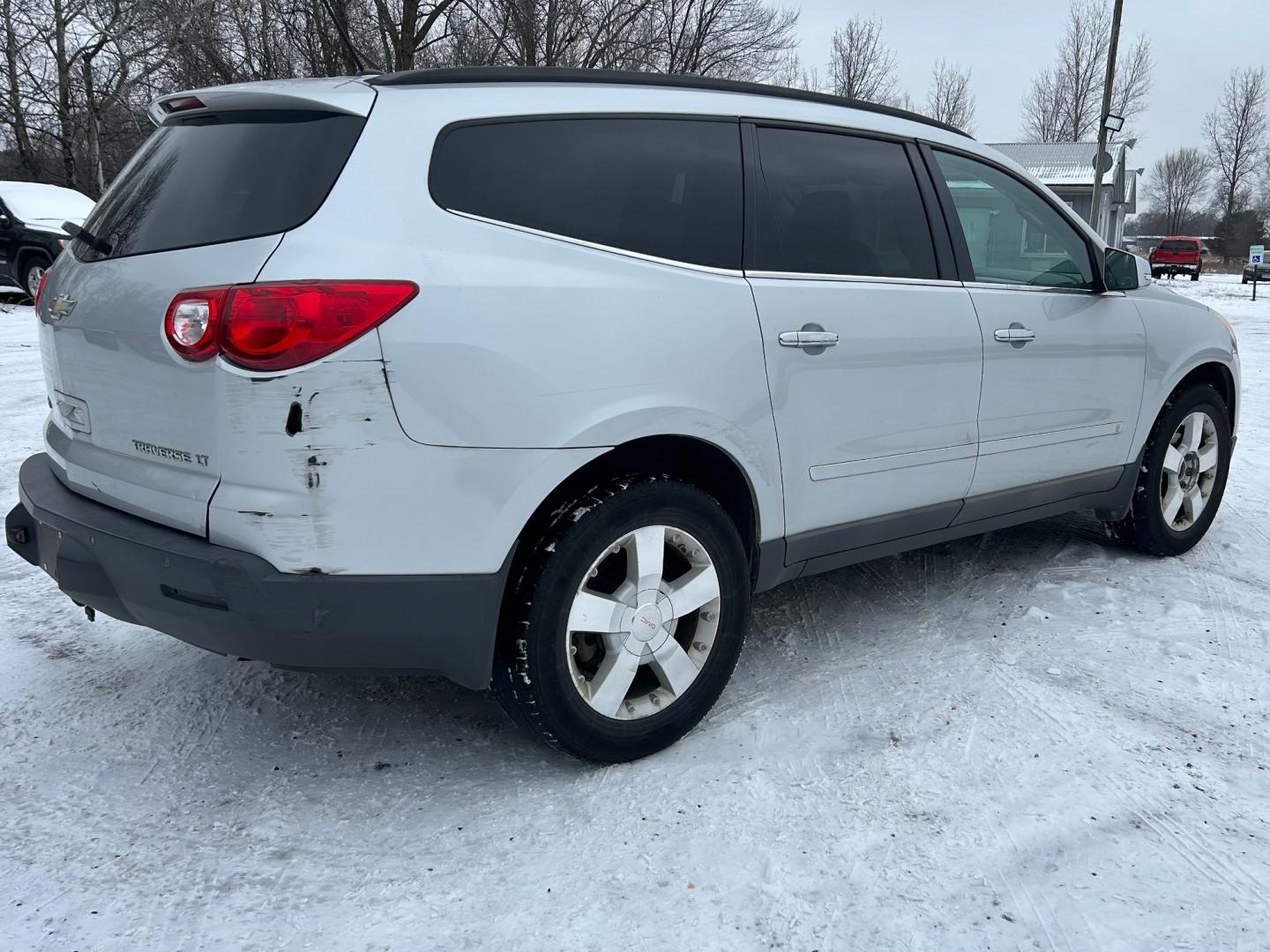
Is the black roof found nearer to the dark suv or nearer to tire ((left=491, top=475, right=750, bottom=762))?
tire ((left=491, top=475, right=750, bottom=762))

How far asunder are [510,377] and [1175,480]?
3.50m

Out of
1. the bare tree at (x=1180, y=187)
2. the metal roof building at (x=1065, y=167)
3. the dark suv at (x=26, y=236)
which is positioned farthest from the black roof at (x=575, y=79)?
the bare tree at (x=1180, y=187)

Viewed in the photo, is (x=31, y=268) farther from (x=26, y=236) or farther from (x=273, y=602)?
(x=273, y=602)

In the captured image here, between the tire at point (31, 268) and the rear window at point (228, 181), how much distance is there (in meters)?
14.3

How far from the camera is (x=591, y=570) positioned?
8.57ft

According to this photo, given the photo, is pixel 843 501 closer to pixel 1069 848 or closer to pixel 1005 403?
pixel 1005 403

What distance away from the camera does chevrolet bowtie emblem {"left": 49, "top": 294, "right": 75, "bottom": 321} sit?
8.86 ft

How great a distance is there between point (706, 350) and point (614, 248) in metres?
0.36

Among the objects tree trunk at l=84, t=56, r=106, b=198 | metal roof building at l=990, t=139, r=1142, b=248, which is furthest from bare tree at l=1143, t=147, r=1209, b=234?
tree trunk at l=84, t=56, r=106, b=198

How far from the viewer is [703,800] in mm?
2637

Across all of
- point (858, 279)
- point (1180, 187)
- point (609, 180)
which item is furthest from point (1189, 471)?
point (1180, 187)

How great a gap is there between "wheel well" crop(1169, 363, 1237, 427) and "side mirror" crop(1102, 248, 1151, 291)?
1.99ft

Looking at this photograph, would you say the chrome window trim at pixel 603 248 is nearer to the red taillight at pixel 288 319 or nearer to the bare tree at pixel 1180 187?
the red taillight at pixel 288 319

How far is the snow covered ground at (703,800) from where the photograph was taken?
7.16 feet
